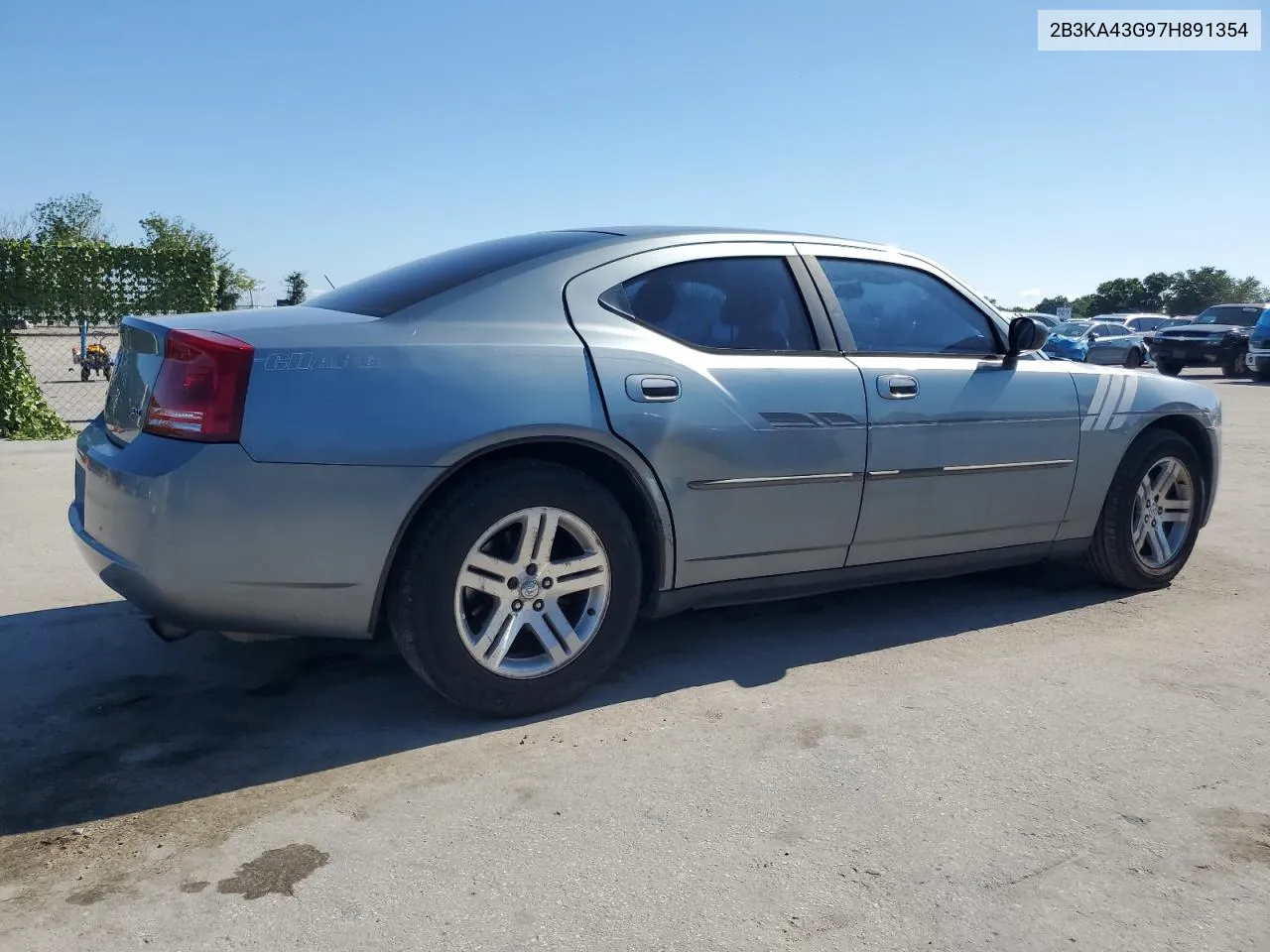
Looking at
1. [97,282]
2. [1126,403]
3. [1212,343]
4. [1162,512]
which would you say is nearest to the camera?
[1126,403]

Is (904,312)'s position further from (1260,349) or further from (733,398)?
(1260,349)

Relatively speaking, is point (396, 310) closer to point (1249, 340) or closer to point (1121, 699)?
point (1121, 699)

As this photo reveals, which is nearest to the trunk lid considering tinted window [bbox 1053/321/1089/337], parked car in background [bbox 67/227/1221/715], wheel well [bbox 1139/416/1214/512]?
parked car in background [bbox 67/227/1221/715]

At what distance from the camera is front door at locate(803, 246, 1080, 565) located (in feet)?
13.2

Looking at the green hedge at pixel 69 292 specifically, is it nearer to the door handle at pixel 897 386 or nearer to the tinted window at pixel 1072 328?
the door handle at pixel 897 386

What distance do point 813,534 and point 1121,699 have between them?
114 cm

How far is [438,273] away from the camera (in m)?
3.68

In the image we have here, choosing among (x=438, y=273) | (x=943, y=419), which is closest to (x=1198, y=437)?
(x=943, y=419)

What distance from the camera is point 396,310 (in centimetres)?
335

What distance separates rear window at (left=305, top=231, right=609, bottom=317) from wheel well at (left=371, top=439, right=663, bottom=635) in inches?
21.6

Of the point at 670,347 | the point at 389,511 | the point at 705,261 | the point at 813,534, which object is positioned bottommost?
the point at 813,534

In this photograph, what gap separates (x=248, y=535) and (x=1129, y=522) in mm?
3724

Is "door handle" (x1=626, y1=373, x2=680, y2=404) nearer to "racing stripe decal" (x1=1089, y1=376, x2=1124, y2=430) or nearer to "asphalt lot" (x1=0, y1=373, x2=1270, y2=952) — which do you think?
"asphalt lot" (x1=0, y1=373, x2=1270, y2=952)

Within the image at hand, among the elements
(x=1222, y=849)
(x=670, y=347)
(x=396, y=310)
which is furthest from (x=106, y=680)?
(x=1222, y=849)
